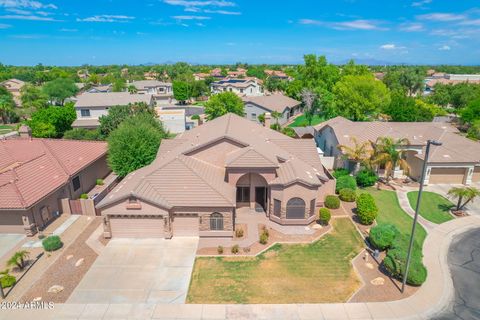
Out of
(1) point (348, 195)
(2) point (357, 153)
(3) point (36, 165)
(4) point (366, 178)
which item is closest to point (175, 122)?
(3) point (36, 165)

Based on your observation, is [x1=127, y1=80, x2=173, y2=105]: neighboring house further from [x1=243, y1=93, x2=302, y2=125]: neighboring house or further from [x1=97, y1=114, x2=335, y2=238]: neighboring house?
[x1=97, y1=114, x2=335, y2=238]: neighboring house

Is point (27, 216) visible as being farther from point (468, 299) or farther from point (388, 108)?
point (388, 108)

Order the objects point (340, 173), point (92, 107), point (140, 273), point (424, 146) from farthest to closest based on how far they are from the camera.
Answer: point (92, 107) < point (424, 146) < point (340, 173) < point (140, 273)

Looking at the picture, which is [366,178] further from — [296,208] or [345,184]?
[296,208]

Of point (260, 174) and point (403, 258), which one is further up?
point (260, 174)

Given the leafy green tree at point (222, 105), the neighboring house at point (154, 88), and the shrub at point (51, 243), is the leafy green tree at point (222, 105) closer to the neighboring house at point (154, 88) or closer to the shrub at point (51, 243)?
the shrub at point (51, 243)

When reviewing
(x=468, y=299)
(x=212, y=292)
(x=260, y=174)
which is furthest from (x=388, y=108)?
(x=212, y=292)

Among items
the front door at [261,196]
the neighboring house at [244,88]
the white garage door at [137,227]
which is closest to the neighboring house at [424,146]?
the front door at [261,196]
